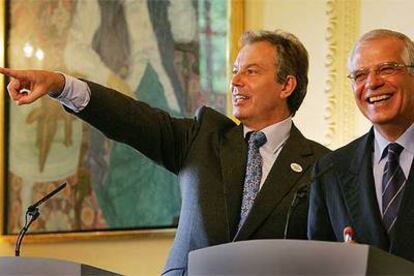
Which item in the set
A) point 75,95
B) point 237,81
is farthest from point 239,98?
point 75,95

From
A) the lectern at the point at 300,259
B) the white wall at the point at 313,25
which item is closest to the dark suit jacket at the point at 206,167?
the lectern at the point at 300,259

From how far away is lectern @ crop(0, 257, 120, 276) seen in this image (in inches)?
61.5

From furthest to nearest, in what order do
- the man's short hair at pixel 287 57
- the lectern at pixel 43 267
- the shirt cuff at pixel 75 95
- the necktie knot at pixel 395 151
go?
the man's short hair at pixel 287 57 → the shirt cuff at pixel 75 95 → the necktie knot at pixel 395 151 → the lectern at pixel 43 267

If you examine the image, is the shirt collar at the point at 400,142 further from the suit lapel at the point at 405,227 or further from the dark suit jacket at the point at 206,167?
the dark suit jacket at the point at 206,167

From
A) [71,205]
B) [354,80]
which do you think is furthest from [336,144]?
[354,80]

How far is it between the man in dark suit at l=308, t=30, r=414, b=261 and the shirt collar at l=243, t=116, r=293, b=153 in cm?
42

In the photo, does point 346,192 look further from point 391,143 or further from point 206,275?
point 206,275

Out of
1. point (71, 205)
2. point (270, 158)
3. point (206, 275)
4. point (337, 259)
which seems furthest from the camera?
point (71, 205)

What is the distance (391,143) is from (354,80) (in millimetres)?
183

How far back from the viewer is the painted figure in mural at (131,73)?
11.0 ft

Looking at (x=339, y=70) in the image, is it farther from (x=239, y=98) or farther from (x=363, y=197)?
(x=363, y=197)

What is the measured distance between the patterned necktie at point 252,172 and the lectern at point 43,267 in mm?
769

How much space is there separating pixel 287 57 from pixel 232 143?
352 mm

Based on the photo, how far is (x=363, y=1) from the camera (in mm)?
3482
